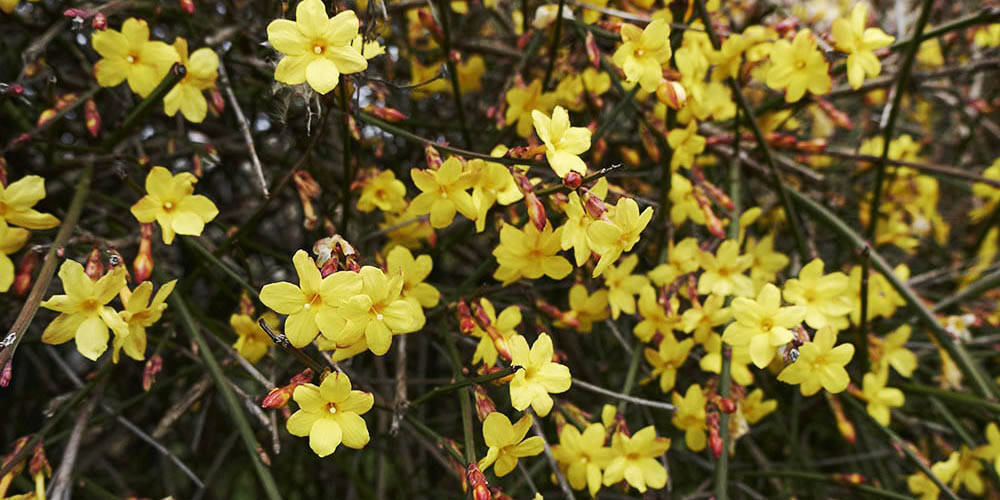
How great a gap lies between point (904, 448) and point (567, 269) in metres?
0.82

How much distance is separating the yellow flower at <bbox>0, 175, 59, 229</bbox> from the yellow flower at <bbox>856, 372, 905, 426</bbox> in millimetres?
1515

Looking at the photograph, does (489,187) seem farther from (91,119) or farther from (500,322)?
(91,119)

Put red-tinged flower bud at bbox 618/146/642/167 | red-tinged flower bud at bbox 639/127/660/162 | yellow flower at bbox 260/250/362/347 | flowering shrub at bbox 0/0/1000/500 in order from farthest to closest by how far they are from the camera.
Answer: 1. red-tinged flower bud at bbox 618/146/642/167
2. red-tinged flower bud at bbox 639/127/660/162
3. flowering shrub at bbox 0/0/1000/500
4. yellow flower at bbox 260/250/362/347

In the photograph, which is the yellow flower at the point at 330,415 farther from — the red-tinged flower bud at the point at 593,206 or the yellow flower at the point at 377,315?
the red-tinged flower bud at the point at 593,206

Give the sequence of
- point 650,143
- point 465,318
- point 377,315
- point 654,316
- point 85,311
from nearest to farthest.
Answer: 1. point 377,315
2. point 85,311
3. point 465,318
4. point 654,316
5. point 650,143

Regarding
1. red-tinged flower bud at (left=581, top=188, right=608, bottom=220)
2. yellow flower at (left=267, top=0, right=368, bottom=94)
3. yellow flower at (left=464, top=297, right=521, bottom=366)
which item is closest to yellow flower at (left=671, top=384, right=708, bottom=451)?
yellow flower at (left=464, top=297, right=521, bottom=366)

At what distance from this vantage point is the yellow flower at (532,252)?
115 cm

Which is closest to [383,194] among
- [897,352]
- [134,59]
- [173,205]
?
[173,205]

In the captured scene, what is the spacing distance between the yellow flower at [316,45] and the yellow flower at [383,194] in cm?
39

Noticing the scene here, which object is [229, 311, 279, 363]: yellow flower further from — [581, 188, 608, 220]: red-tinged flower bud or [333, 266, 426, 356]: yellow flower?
[581, 188, 608, 220]: red-tinged flower bud

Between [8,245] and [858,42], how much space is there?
5.20 ft

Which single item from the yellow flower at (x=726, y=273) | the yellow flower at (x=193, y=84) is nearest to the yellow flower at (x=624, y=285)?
the yellow flower at (x=726, y=273)

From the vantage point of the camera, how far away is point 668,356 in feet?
4.61

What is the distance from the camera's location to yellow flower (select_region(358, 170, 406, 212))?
1.42 metres
